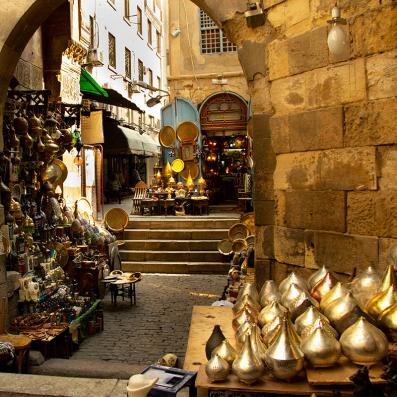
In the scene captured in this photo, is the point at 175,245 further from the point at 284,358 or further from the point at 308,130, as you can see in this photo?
the point at 284,358

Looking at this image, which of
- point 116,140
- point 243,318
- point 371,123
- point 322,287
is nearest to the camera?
point 243,318

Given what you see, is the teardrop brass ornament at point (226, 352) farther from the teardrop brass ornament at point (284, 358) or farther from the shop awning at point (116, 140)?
the shop awning at point (116, 140)

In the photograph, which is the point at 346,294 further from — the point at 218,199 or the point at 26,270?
the point at 218,199

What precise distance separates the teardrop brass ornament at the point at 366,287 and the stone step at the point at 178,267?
26.6ft

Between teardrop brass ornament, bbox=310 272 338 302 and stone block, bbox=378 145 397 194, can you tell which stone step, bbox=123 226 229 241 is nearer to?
stone block, bbox=378 145 397 194

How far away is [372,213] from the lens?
4117mm

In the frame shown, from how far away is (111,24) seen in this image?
19.1 metres

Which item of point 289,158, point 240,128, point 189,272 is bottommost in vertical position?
point 189,272

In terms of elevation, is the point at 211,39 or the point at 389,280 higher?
the point at 211,39

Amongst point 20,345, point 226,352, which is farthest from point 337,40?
point 20,345

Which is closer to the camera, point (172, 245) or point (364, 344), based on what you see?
point (364, 344)

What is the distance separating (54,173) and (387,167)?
18.4 ft

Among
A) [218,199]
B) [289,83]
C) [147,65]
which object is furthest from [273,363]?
[147,65]

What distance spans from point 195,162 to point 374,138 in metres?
14.8
